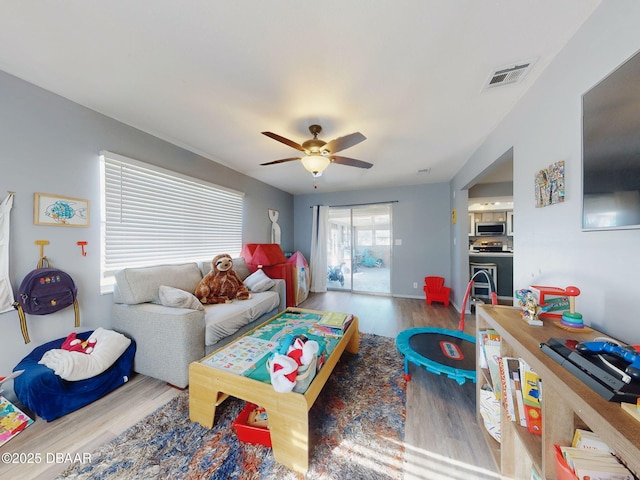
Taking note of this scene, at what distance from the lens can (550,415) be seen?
76 centimetres

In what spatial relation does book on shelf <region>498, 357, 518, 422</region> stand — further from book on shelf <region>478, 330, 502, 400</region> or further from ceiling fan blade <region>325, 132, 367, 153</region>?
ceiling fan blade <region>325, 132, 367, 153</region>

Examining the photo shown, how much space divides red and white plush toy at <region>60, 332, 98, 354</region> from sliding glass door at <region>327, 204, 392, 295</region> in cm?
398

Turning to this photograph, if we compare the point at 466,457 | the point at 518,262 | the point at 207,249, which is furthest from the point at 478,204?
the point at 207,249

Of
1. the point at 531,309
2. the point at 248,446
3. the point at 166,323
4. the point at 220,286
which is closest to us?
the point at 531,309

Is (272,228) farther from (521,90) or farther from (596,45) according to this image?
(596,45)

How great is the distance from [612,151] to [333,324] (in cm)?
191

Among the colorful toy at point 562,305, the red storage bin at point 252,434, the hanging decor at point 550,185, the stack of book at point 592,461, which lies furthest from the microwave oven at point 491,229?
the red storage bin at point 252,434

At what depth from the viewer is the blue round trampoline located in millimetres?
1568

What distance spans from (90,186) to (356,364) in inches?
113

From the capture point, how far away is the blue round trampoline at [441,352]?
1.57 m

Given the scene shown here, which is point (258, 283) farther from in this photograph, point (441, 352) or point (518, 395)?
point (518, 395)

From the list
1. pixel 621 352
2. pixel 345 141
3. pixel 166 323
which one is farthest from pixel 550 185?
pixel 166 323

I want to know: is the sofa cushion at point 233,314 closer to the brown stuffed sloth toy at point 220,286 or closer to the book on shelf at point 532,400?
the brown stuffed sloth toy at point 220,286

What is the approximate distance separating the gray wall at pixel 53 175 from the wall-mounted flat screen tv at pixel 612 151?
331 cm
